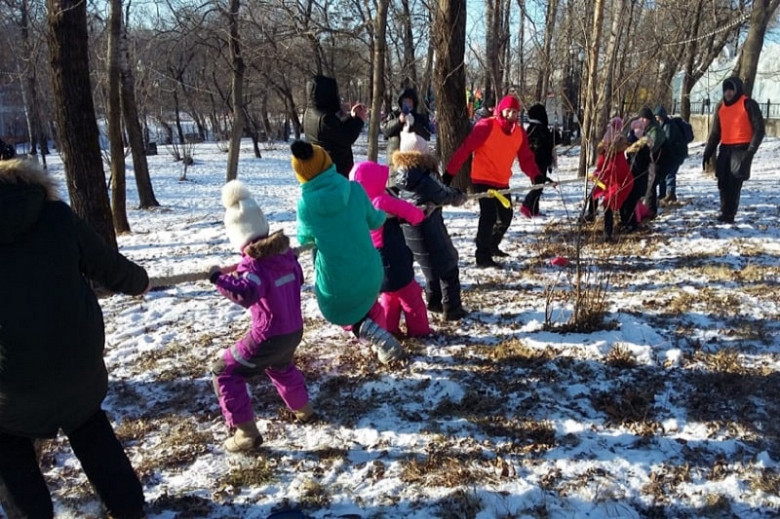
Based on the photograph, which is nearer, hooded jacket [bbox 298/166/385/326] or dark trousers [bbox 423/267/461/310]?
hooded jacket [bbox 298/166/385/326]

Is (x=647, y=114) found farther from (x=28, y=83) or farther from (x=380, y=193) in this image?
(x=28, y=83)

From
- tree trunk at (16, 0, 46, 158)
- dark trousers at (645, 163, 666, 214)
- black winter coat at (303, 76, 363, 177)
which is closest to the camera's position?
black winter coat at (303, 76, 363, 177)

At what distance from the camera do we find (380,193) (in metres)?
4.18

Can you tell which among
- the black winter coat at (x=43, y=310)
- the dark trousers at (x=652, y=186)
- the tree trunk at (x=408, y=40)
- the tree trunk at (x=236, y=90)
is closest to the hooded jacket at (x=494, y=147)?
the dark trousers at (x=652, y=186)

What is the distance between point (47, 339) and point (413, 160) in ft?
9.55

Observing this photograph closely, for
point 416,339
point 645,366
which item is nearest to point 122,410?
point 416,339

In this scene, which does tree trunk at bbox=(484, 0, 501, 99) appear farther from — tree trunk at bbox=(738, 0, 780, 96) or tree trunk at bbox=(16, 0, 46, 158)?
tree trunk at bbox=(16, 0, 46, 158)

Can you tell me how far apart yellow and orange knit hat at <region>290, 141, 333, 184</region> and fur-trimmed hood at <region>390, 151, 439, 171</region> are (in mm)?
1144

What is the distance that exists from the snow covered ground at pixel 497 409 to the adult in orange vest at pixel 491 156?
0.47m

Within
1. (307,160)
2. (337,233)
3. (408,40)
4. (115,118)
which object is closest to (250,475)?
(337,233)

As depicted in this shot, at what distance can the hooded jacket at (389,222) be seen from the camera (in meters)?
4.14

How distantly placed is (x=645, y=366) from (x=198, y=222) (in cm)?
903

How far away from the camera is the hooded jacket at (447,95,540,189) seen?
232 inches

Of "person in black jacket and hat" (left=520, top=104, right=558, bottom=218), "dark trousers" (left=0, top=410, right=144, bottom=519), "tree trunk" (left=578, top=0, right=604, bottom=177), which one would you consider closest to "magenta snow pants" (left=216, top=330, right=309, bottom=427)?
"dark trousers" (left=0, top=410, right=144, bottom=519)
